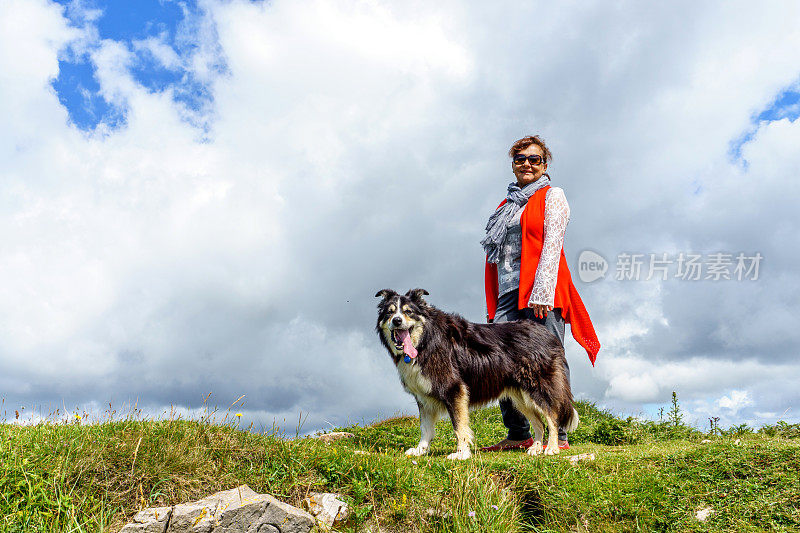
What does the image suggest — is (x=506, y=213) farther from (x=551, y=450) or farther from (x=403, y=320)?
(x=551, y=450)

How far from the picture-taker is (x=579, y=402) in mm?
13453

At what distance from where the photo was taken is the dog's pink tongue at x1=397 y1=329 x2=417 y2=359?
Result: 7.08m

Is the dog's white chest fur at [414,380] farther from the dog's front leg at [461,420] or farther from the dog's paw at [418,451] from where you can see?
the dog's paw at [418,451]

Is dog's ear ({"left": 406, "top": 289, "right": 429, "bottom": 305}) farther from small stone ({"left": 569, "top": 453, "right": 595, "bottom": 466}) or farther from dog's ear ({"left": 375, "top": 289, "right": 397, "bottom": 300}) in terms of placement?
small stone ({"left": 569, "top": 453, "right": 595, "bottom": 466})

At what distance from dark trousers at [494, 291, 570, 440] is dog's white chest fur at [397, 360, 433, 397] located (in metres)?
1.48

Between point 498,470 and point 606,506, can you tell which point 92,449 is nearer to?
point 498,470

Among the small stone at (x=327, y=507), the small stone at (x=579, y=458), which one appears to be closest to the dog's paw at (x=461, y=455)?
the small stone at (x=579, y=458)

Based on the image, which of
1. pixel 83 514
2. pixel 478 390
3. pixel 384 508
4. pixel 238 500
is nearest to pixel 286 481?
pixel 238 500

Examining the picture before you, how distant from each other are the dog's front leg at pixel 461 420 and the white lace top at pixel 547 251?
149cm

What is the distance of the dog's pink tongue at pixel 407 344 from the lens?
708 centimetres

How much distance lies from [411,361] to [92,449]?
3575mm

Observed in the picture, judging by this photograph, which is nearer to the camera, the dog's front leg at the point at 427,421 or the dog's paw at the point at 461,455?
the dog's paw at the point at 461,455

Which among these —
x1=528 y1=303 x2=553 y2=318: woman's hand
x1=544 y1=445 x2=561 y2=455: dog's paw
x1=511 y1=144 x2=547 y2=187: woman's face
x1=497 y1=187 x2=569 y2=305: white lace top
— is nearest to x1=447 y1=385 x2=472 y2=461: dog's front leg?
x1=544 y1=445 x2=561 y2=455: dog's paw

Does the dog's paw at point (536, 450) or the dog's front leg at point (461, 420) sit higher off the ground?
the dog's front leg at point (461, 420)
